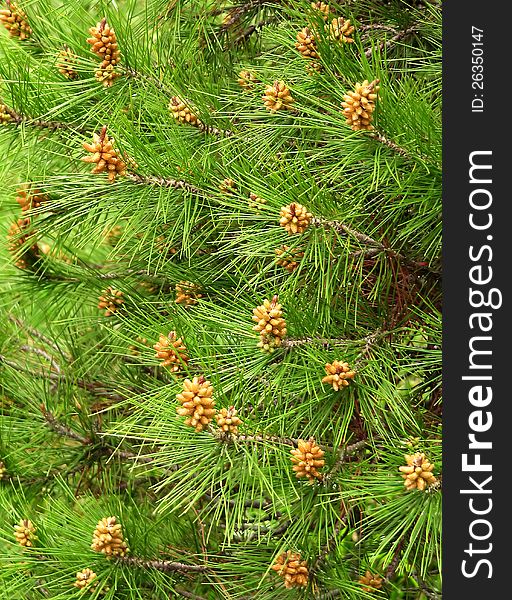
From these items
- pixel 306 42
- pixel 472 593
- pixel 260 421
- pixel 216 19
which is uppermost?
pixel 216 19

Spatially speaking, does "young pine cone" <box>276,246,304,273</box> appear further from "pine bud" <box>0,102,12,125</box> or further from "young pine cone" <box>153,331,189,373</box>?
"pine bud" <box>0,102,12,125</box>

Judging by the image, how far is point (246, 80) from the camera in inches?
37.1

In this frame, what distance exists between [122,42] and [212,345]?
1.11ft

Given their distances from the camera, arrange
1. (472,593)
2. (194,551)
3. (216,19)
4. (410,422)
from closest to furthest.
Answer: (472,593) → (410,422) → (194,551) → (216,19)

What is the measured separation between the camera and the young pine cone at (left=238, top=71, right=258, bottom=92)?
0.94m

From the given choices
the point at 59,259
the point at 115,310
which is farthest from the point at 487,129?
the point at 59,259

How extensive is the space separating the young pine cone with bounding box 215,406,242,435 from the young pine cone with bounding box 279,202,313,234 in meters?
0.16

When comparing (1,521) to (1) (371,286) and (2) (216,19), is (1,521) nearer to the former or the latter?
(1) (371,286)

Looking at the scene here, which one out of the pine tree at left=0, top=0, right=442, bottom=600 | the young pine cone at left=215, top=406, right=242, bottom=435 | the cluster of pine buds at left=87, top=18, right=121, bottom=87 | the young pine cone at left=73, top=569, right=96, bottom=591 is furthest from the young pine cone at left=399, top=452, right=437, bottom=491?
the cluster of pine buds at left=87, top=18, right=121, bottom=87

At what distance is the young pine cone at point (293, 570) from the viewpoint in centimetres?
86

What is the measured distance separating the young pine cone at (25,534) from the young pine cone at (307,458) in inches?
12.8

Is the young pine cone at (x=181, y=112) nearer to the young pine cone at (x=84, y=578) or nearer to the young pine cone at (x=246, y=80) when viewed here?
the young pine cone at (x=246, y=80)

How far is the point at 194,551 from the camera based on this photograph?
0.99 m

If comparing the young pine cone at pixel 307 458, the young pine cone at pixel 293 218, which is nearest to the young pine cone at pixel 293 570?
the young pine cone at pixel 307 458
